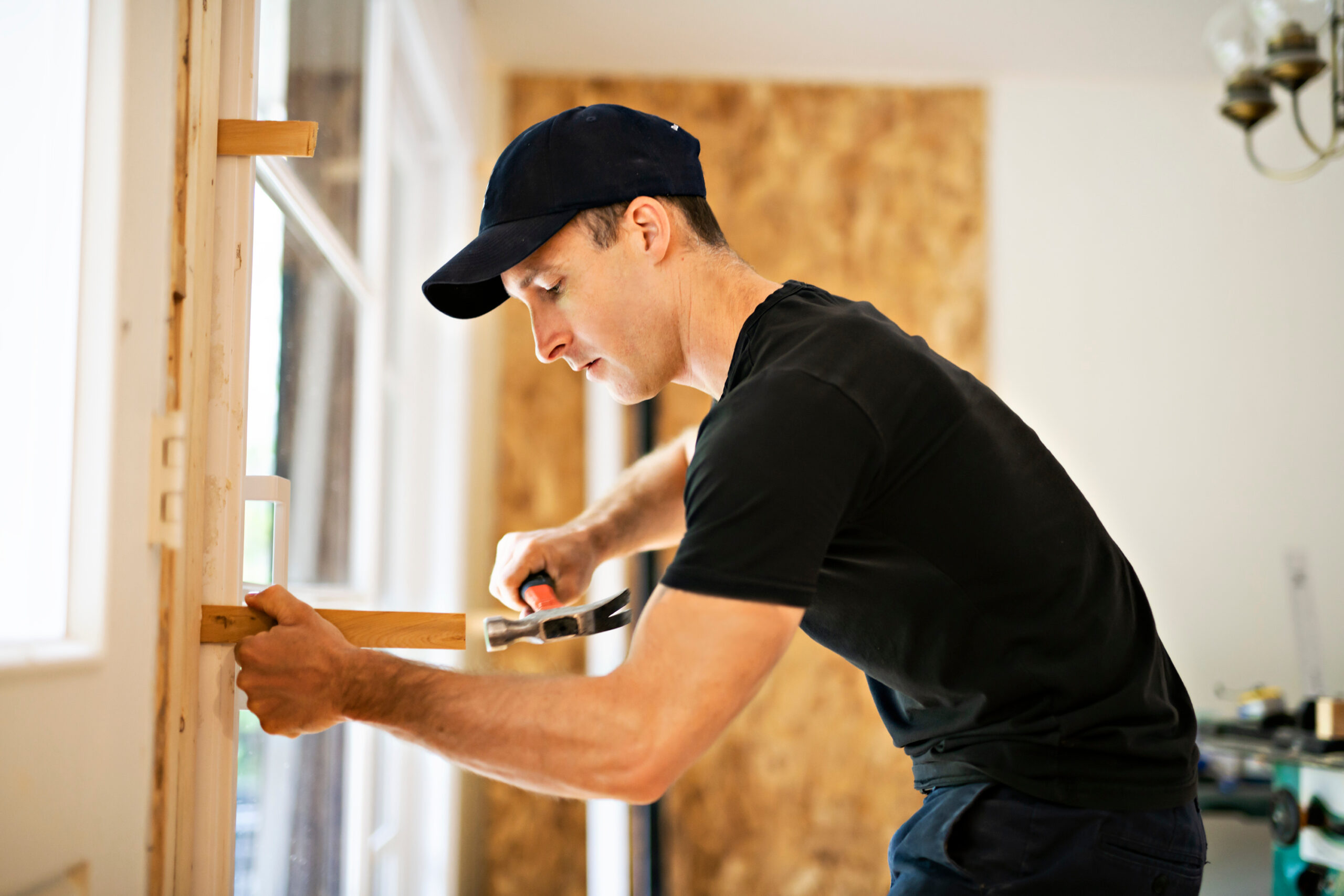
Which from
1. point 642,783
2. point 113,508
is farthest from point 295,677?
point 642,783

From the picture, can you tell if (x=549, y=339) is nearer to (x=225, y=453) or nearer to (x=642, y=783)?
(x=225, y=453)

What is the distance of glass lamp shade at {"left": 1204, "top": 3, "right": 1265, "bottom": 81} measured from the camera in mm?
2160

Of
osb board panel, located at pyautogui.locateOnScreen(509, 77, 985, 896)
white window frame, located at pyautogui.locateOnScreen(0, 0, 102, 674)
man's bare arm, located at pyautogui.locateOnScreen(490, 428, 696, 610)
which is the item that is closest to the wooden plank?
white window frame, located at pyautogui.locateOnScreen(0, 0, 102, 674)

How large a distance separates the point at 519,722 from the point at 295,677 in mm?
216

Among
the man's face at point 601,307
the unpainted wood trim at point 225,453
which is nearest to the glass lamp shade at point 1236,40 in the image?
the man's face at point 601,307

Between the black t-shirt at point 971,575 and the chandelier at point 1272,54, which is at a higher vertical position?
the chandelier at point 1272,54

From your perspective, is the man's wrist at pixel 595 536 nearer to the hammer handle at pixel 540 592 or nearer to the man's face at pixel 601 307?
the hammer handle at pixel 540 592

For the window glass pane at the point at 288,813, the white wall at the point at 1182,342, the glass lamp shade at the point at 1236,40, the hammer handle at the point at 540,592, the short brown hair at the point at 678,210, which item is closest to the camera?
the short brown hair at the point at 678,210

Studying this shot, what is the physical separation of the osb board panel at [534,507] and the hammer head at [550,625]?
2.12 metres

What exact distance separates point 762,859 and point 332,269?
2440 mm

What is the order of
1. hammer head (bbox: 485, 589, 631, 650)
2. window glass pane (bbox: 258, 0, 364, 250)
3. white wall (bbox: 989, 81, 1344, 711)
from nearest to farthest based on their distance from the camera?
hammer head (bbox: 485, 589, 631, 650)
window glass pane (bbox: 258, 0, 364, 250)
white wall (bbox: 989, 81, 1344, 711)

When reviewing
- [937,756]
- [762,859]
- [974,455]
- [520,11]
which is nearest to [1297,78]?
[974,455]

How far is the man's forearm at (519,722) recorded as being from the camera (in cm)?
79

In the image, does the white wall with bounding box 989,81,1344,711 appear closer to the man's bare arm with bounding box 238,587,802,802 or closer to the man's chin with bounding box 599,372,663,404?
the man's chin with bounding box 599,372,663,404
